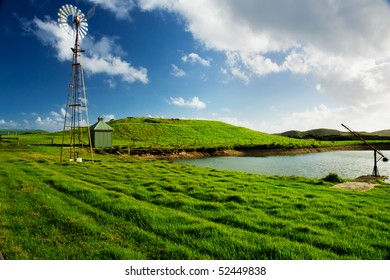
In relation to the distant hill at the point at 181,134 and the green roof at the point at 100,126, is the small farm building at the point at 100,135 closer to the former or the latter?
the green roof at the point at 100,126

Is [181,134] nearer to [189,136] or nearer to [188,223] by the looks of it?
[189,136]

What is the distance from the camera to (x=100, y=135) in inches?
2363

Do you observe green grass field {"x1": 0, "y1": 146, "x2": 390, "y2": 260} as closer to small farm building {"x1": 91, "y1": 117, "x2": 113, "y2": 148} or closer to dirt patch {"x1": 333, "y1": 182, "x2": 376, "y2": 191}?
dirt patch {"x1": 333, "y1": 182, "x2": 376, "y2": 191}

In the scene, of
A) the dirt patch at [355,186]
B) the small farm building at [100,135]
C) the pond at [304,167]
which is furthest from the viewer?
the small farm building at [100,135]

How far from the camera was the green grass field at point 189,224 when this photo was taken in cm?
827

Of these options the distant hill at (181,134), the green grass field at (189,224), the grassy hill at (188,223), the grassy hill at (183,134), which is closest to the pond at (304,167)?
the grassy hill at (188,223)

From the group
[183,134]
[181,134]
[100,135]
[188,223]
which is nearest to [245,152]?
[100,135]

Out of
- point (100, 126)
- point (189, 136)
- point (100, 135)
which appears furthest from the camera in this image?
point (189, 136)

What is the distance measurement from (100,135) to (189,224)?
53.0m

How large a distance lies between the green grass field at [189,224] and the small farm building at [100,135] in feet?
142

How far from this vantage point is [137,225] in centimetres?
1055
